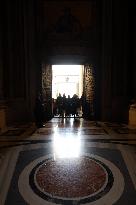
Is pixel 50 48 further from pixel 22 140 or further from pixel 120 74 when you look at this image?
pixel 22 140

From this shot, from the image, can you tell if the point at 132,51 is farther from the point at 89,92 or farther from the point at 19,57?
the point at 19,57

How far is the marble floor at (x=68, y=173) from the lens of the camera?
128 inches

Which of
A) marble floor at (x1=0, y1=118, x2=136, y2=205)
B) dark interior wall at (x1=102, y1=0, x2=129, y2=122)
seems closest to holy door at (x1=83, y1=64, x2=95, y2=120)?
dark interior wall at (x1=102, y1=0, x2=129, y2=122)

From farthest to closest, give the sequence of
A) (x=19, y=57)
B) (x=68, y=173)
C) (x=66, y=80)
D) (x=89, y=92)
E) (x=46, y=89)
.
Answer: (x=66, y=80) → (x=89, y=92) → (x=46, y=89) → (x=19, y=57) → (x=68, y=173)

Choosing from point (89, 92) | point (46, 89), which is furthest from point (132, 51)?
point (46, 89)

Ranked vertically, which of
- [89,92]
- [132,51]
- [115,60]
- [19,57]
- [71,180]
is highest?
[132,51]

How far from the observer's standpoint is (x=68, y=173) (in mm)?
3871

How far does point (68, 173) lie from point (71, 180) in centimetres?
22

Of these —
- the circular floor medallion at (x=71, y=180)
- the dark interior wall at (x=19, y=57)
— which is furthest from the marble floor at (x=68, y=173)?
the dark interior wall at (x=19, y=57)

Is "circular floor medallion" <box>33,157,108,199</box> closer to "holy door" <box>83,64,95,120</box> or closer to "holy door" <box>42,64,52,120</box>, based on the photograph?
"holy door" <box>42,64,52,120</box>

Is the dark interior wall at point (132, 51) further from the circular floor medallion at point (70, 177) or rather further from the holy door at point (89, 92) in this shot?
the circular floor medallion at point (70, 177)

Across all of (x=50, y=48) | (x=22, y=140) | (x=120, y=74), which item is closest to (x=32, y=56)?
(x=50, y=48)

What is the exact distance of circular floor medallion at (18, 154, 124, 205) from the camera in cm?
326

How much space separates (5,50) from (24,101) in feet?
7.22
